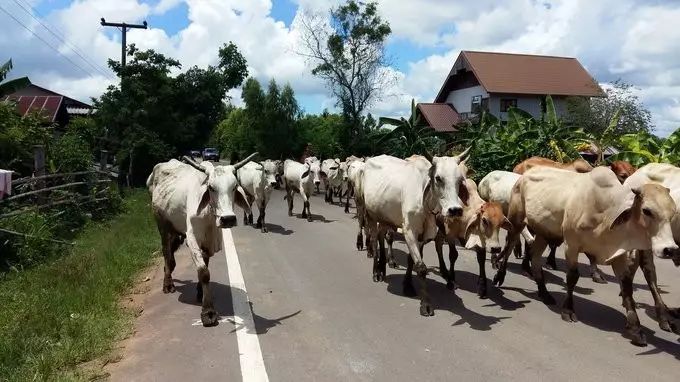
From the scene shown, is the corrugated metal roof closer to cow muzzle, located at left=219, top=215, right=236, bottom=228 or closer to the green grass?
the green grass

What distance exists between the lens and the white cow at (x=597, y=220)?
5.55 metres

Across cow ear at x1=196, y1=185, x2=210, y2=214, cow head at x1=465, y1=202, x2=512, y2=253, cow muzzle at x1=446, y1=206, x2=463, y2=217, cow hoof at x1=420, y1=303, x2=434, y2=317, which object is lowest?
cow hoof at x1=420, y1=303, x2=434, y2=317

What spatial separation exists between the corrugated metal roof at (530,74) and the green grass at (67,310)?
31311 millimetres

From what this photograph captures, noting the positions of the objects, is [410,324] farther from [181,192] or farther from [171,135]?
[171,135]

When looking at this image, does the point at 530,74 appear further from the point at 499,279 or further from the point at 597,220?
the point at 597,220

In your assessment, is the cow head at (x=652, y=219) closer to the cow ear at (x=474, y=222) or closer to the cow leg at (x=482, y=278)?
the cow ear at (x=474, y=222)

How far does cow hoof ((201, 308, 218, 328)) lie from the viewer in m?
6.32

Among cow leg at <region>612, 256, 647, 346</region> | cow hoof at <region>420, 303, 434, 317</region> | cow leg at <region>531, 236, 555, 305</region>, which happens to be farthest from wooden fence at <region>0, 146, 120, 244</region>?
cow leg at <region>612, 256, 647, 346</region>

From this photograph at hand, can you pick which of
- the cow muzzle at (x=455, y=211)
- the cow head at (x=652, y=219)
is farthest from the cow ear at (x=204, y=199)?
the cow head at (x=652, y=219)

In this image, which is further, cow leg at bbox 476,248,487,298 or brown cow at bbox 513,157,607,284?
brown cow at bbox 513,157,607,284

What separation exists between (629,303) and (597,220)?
0.89 metres

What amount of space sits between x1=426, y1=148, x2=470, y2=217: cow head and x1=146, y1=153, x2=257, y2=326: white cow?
221cm

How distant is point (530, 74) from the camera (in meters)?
40.5

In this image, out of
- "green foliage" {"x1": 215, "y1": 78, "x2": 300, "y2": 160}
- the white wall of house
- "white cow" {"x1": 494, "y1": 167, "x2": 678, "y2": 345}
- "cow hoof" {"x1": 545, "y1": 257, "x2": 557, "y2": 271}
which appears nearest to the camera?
"white cow" {"x1": 494, "y1": 167, "x2": 678, "y2": 345}
